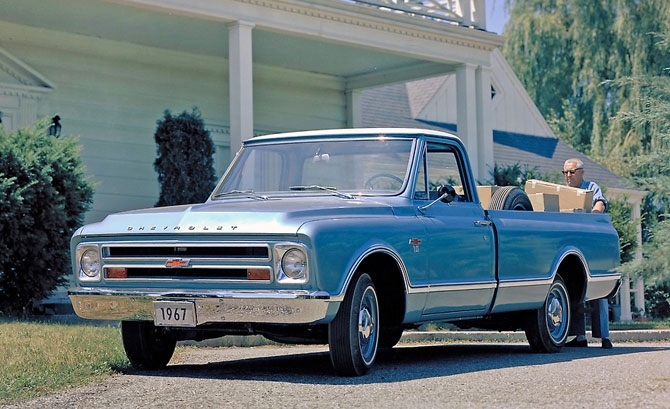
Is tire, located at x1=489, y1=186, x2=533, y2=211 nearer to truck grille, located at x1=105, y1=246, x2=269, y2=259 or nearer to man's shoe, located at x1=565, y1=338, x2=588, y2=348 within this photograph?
man's shoe, located at x1=565, y1=338, x2=588, y2=348

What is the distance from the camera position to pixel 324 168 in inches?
341

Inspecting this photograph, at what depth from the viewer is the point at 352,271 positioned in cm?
722

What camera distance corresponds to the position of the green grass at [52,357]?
22.5 ft

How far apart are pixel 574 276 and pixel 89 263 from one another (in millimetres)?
4880

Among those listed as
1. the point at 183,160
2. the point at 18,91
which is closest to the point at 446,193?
the point at 183,160

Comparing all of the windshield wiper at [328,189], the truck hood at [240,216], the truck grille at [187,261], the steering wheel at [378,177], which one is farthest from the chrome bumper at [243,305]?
the steering wheel at [378,177]

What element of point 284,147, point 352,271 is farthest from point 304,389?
point 284,147

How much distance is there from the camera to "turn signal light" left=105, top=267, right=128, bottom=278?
7527mm

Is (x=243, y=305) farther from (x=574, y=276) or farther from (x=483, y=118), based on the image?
(x=483, y=118)

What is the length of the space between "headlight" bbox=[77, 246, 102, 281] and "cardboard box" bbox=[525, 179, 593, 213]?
15.8 ft

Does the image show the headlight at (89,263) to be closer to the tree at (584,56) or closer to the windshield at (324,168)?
the windshield at (324,168)

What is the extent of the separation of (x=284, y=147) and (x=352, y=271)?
198cm

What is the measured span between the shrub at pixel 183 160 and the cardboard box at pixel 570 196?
22.3 feet

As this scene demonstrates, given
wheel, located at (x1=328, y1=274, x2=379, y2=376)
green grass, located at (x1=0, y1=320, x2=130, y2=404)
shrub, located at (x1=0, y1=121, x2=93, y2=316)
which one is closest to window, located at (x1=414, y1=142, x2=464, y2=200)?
wheel, located at (x1=328, y1=274, x2=379, y2=376)
